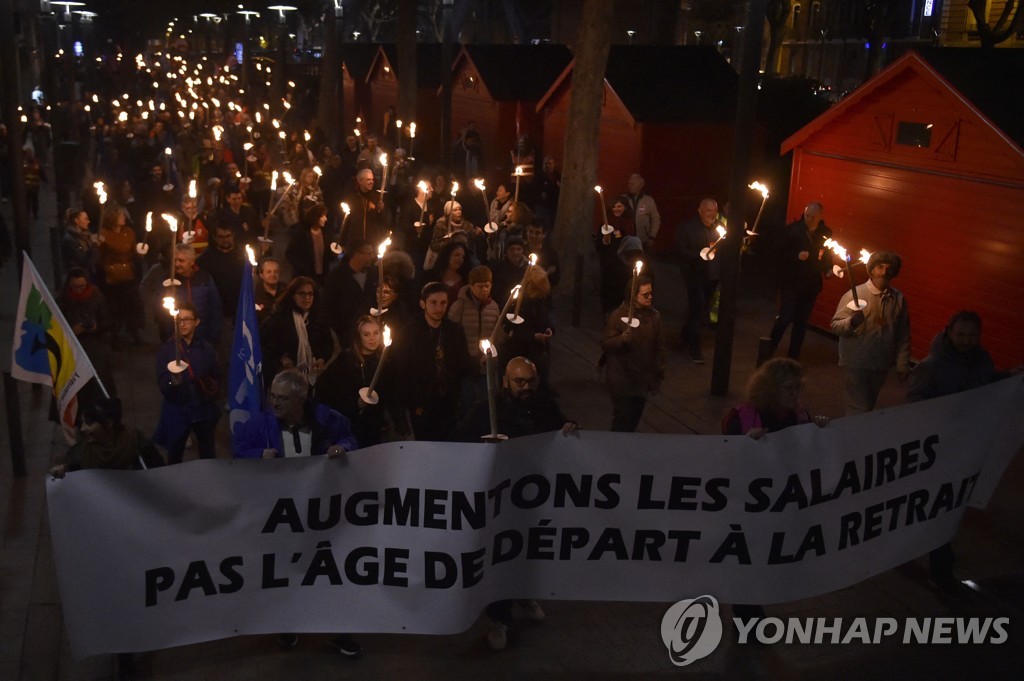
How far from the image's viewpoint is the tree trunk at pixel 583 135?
15.3m

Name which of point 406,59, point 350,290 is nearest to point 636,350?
point 350,290

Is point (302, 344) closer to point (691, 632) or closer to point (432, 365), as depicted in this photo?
point (432, 365)

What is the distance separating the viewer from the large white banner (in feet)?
16.2

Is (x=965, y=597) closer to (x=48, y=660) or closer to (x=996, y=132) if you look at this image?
(x=48, y=660)

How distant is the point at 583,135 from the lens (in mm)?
15586

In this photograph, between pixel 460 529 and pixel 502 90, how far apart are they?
23168mm

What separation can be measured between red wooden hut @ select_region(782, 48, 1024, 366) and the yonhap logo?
6537mm

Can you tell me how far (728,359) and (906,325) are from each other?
258 centimetres

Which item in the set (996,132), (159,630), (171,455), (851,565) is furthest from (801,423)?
→ (996,132)

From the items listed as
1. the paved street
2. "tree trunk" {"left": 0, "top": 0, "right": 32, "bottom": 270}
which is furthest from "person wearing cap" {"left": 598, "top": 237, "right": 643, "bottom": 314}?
"tree trunk" {"left": 0, "top": 0, "right": 32, "bottom": 270}

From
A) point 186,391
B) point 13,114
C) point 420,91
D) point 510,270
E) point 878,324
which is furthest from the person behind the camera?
point 420,91

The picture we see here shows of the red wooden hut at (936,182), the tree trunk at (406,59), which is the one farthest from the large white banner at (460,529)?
the tree trunk at (406,59)

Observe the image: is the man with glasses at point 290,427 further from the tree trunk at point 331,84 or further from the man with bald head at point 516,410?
the tree trunk at point 331,84

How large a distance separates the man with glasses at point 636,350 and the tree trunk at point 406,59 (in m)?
21.9
